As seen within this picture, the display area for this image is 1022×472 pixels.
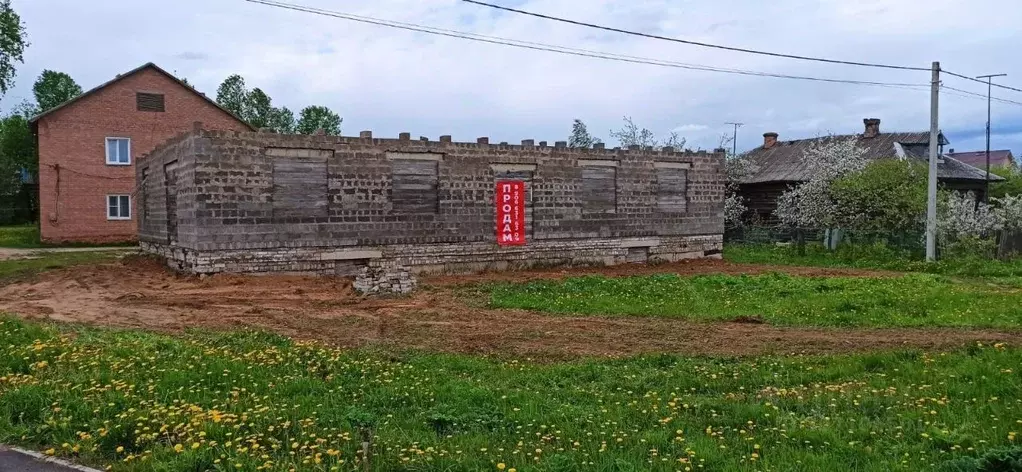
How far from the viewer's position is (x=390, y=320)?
12805 mm

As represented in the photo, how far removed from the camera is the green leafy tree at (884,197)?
25.9 meters

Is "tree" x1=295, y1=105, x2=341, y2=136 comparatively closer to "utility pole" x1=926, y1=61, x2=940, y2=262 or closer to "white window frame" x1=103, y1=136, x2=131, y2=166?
"white window frame" x1=103, y1=136, x2=131, y2=166

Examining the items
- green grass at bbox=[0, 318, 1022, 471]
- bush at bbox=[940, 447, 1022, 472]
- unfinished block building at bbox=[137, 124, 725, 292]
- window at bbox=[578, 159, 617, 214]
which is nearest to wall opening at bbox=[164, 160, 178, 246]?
unfinished block building at bbox=[137, 124, 725, 292]

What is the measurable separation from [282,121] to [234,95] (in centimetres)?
405

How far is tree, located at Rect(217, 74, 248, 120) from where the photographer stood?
54969 mm

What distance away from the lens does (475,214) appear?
2069cm

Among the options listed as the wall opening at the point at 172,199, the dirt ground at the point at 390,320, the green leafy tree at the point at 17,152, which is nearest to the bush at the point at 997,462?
the dirt ground at the point at 390,320

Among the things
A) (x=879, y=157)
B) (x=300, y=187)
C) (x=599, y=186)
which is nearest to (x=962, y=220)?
(x=879, y=157)

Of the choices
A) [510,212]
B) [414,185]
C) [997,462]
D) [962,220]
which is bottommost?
[997,462]

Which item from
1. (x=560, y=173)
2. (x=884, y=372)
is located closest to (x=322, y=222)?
(x=560, y=173)

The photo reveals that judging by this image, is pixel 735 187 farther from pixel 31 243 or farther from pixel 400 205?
pixel 31 243

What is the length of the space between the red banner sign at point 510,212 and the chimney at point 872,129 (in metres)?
26.8

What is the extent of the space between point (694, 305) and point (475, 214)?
8.29m

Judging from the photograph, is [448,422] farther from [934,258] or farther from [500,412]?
[934,258]
